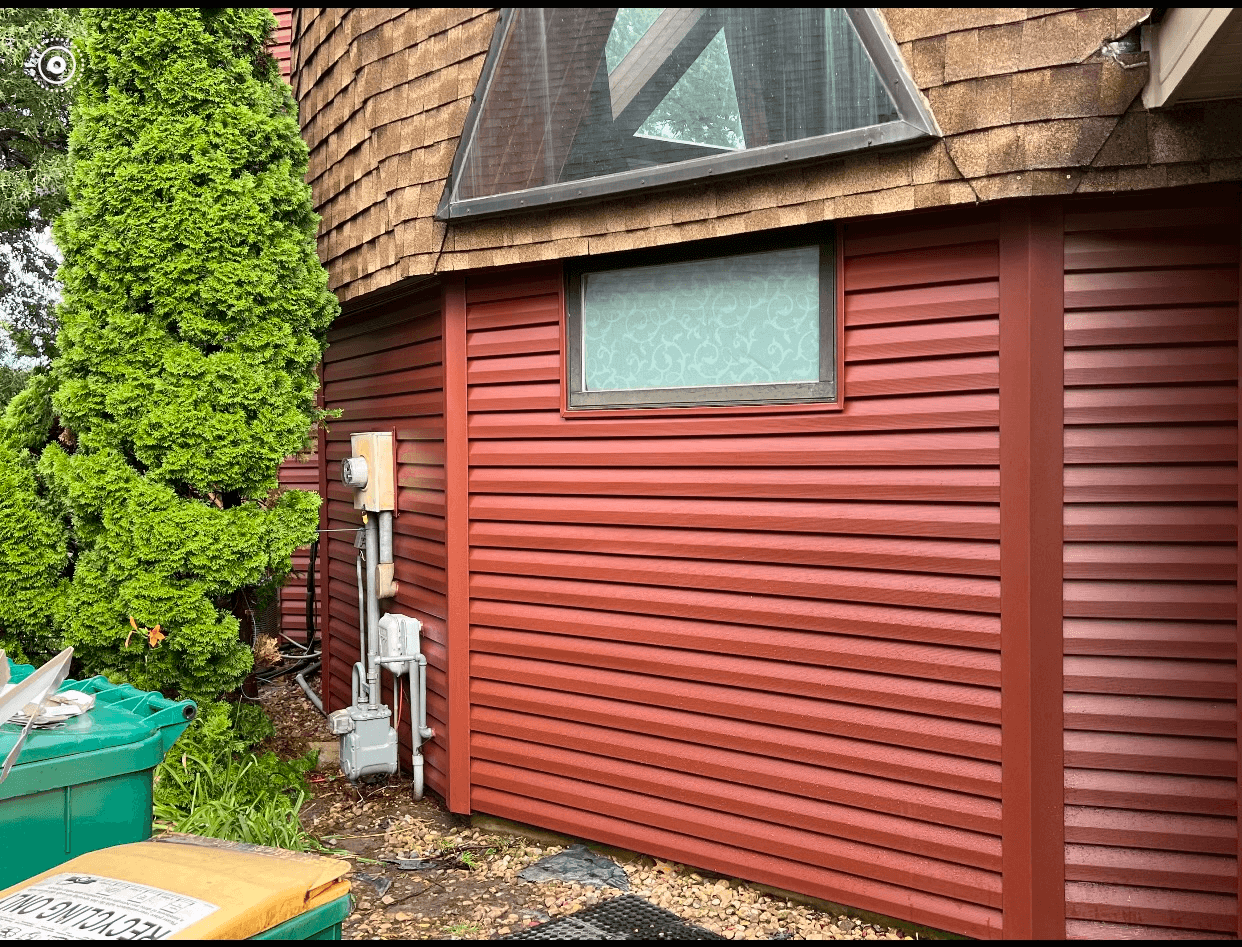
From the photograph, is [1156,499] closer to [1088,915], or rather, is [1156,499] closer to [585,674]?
[1088,915]

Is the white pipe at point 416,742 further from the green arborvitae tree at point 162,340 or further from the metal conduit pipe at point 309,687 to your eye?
the metal conduit pipe at point 309,687

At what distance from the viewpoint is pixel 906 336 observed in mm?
3752

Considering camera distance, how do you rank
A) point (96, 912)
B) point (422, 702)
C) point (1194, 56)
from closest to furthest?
point (96, 912)
point (1194, 56)
point (422, 702)

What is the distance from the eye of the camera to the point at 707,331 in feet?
13.9

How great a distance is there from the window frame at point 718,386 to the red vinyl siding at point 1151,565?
872 millimetres

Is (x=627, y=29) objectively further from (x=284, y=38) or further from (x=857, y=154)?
(x=284, y=38)

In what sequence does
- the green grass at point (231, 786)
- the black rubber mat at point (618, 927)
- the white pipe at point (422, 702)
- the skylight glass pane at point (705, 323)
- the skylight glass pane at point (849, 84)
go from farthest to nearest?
1. the white pipe at point (422, 702)
2. the green grass at point (231, 786)
3. the skylight glass pane at point (705, 323)
4. the black rubber mat at point (618, 927)
5. the skylight glass pane at point (849, 84)

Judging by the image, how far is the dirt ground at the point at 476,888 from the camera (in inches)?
154

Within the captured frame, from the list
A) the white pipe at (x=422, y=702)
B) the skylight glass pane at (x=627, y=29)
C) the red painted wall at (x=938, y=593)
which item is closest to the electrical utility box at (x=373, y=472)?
the white pipe at (x=422, y=702)

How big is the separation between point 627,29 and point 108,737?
135 inches

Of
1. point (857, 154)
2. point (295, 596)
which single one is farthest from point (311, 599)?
point (857, 154)

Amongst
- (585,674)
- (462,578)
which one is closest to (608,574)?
(585,674)

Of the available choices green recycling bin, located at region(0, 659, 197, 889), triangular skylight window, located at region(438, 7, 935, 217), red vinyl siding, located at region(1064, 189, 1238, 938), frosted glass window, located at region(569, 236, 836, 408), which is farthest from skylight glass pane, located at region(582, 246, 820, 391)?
green recycling bin, located at region(0, 659, 197, 889)

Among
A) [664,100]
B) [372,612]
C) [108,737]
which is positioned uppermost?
[664,100]
